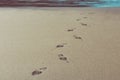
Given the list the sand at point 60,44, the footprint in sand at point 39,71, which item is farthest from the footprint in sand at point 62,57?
the footprint in sand at point 39,71

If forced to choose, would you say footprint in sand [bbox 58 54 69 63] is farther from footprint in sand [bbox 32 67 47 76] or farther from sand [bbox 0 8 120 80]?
footprint in sand [bbox 32 67 47 76]

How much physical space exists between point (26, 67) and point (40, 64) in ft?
0.31

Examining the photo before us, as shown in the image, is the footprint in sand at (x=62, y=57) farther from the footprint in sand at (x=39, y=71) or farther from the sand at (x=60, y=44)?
the footprint in sand at (x=39, y=71)

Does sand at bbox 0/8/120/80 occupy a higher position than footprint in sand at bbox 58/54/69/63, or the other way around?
sand at bbox 0/8/120/80

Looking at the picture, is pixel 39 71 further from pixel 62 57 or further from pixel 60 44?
pixel 60 44

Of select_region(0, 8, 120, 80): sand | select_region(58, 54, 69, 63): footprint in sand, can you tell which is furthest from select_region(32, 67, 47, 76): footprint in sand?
select_region(58, 54, 69, 63): footprint in sand

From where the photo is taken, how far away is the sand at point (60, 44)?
61.8 inches

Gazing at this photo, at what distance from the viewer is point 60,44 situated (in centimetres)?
202

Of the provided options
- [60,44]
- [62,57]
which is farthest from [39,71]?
[60,44]

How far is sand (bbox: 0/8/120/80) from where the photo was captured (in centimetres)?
157

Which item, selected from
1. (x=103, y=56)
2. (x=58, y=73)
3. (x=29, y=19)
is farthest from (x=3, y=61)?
(x=29, y=19)

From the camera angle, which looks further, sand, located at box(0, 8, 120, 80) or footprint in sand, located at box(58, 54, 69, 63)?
footprint in sand, located at box(58, 54, 69, 63)

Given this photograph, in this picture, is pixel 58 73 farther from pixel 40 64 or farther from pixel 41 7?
pixel 41 7

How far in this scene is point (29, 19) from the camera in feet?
8.94
